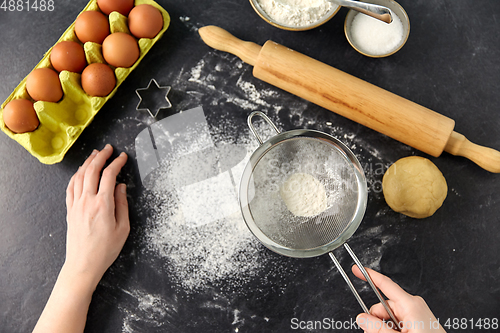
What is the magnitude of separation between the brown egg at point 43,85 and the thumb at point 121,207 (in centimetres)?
36

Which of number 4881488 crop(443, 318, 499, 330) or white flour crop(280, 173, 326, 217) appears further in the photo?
number 4881488 crop(443, 318, 499, 330)

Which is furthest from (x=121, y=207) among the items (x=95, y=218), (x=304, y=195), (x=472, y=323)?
(x=472, y=323)

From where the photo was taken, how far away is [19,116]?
1.02m

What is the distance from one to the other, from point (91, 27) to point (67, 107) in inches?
10.8

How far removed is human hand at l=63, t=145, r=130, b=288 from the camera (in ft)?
3.56

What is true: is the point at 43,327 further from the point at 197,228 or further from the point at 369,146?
the point at 369,146

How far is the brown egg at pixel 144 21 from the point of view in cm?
105

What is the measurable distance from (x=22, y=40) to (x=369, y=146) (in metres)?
1.30

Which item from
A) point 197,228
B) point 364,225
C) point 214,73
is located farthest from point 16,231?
point 364,225

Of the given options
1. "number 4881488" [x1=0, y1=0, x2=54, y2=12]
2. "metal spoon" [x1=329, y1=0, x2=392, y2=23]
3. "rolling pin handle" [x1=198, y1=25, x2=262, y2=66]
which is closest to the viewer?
"metal spoon" [x1=329, y1=0, x2=392, y2=23]

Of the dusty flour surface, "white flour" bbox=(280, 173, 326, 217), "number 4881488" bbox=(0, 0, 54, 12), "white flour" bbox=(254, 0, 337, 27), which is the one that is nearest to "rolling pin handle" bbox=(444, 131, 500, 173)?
the dusty flour surface

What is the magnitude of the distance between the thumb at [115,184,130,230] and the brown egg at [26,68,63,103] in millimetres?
361

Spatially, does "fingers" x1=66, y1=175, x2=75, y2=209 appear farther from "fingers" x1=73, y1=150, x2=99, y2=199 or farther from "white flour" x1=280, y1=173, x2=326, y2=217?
"white flour" x1=280, y1=173, x2=326, y2=217
